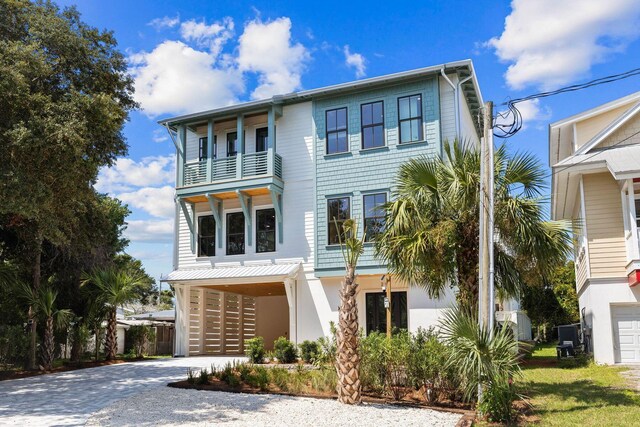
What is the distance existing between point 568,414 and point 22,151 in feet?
40.0

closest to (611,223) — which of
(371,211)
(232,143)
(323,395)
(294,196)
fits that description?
(371,211)

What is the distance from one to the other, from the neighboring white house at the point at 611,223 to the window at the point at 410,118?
15.6 feet

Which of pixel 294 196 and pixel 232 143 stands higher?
pixel 232 143

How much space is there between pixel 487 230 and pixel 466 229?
4.69 feet

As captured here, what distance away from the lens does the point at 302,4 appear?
52.5 ft

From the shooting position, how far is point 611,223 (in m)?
17.8

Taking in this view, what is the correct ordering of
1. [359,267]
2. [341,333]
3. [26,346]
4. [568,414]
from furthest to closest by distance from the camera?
1. [359,267]
2. [26,346]
3. [341,333]
4. [568,414]

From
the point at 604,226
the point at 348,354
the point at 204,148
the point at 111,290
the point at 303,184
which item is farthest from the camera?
the point at 204,148

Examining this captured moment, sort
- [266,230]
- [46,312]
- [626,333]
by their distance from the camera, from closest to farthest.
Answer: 1. [626,333]
2. [46,312]
3. [266,230]

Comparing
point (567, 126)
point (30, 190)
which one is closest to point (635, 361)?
point (567, 126)

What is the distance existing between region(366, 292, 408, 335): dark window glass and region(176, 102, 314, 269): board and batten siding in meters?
2.79

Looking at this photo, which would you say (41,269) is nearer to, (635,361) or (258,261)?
(258,261)

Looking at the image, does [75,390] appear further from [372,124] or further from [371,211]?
[372,124]

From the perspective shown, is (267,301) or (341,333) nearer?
(341,333)
